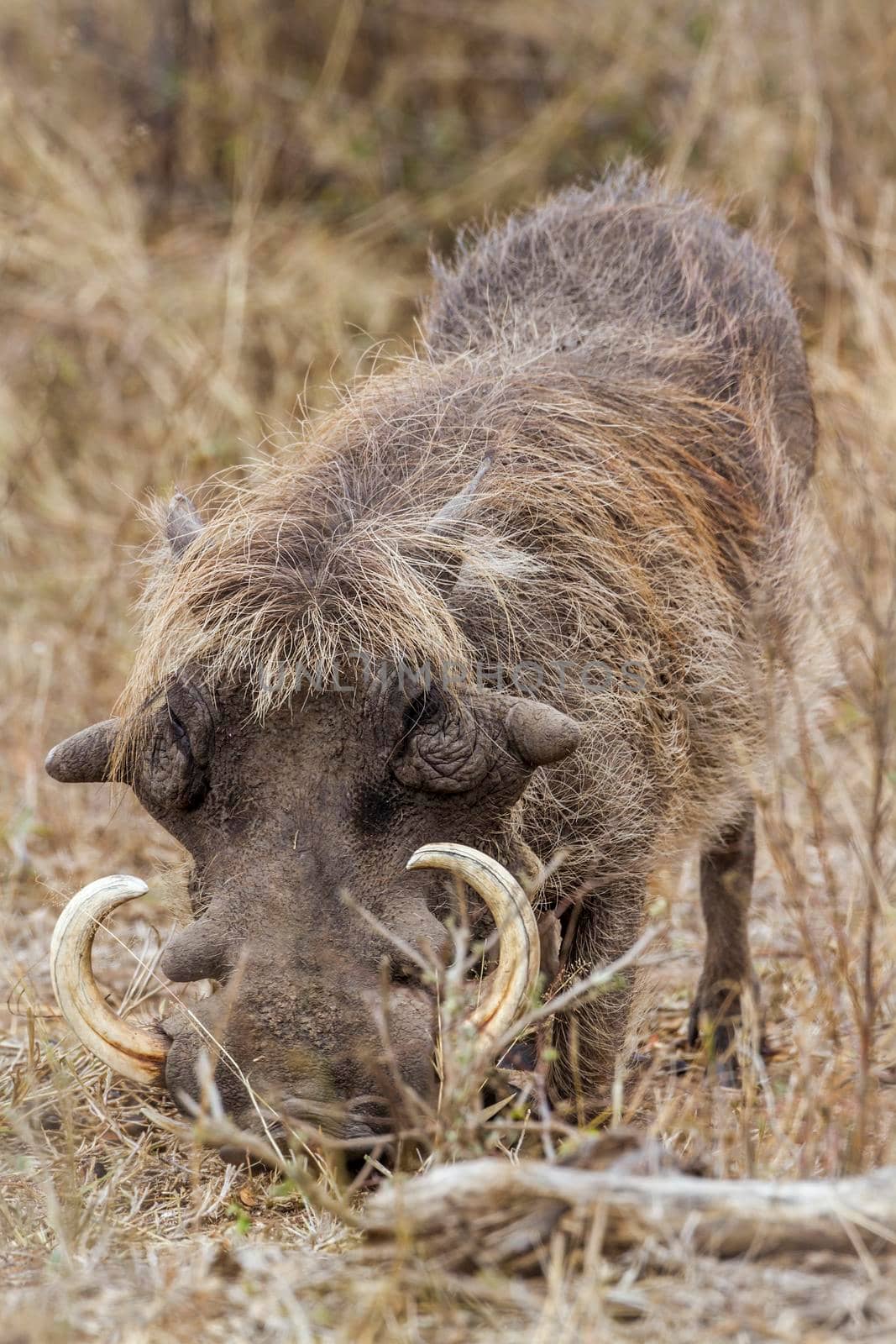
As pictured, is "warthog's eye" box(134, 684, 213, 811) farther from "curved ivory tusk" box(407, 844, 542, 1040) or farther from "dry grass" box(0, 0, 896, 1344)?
"curved ivory tusk" box(407, 844, 542, 1040)

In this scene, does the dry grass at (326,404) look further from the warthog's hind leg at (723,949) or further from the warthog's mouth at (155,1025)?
the warthog's mouth at (155,1025)

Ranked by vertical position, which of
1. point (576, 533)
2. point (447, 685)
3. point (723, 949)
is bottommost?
point (723, 949)

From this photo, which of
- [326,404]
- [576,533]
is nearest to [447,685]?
[576,533]

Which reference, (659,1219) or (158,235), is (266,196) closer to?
(158,235)

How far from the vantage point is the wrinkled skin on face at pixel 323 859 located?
2.49 m

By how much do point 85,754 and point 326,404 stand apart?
4.21 ft

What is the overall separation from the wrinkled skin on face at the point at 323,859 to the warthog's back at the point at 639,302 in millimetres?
1191

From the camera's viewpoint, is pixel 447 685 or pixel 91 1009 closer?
pixel 91 1009

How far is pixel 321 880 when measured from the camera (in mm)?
2646

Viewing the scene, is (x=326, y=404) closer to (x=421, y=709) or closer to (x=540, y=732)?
(x=421, y=709)

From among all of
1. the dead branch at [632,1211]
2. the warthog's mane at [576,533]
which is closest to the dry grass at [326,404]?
the dead branch at [632,1211]

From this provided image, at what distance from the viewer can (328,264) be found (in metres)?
7.86

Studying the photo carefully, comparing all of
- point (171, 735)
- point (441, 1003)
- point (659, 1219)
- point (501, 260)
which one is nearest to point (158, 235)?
point (501, 260)

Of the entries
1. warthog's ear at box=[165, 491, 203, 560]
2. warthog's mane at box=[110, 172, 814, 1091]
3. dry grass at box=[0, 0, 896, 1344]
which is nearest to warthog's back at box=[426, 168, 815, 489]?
warthog's mane at box=[110, 172, 814, 1091]
